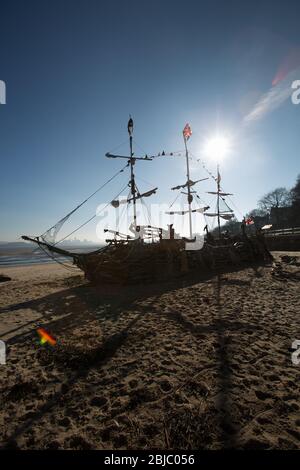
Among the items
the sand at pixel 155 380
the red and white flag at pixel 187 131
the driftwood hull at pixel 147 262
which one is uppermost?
the red and white flag at pixel 187 131

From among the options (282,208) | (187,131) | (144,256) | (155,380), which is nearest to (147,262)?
(144,256)

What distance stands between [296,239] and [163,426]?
3989 centimetres

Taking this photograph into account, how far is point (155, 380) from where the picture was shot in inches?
165

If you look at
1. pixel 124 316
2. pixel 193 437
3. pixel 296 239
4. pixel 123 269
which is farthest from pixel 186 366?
pixel 296 239

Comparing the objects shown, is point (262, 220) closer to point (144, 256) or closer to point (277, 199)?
point (277, 199)

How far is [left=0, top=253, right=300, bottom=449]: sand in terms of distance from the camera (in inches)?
118

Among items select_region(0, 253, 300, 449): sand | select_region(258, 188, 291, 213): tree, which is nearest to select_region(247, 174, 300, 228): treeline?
select_region(258, 188, 291, 213): tree

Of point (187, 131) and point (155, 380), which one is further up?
point (187, 131)

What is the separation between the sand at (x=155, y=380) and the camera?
118 inches

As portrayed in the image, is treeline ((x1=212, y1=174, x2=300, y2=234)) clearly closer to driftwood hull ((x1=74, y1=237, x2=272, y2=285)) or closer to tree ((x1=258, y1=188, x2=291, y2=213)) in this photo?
tree ((x1=258, y1=188, x2=291, y2=213))

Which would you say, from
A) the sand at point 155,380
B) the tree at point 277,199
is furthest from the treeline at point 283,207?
the sand at point 155,380

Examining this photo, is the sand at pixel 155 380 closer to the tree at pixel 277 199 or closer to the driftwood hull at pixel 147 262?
the driftwood hull at pixel 147 262
